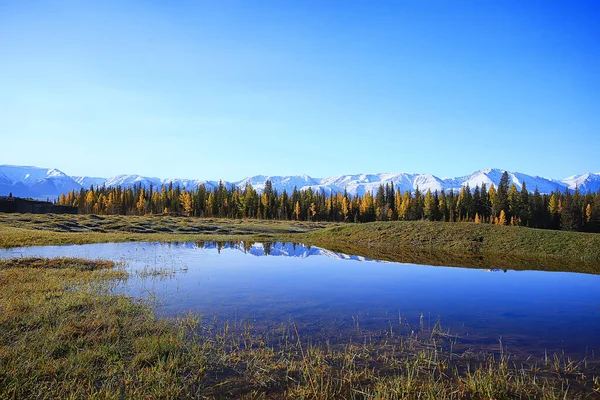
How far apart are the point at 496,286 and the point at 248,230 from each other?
54.3 meters

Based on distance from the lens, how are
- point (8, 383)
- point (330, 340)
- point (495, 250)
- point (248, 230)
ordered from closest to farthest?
point (8, 383)
point (330, 340)
point (495, 250)
point (248, 230)

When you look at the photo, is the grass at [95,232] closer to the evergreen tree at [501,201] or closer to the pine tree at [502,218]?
the pine tree at [502,218]

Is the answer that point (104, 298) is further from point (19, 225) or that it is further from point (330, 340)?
point (19, 225)

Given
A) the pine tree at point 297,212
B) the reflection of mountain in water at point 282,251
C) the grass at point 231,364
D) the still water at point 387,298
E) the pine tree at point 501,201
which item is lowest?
the reflection of mountain in water at point 282,251

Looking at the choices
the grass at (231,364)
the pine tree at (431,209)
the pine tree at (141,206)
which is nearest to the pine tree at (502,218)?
the pine tree at (431,209)

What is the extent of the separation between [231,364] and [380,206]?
466 ft

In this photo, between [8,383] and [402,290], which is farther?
[402,290]

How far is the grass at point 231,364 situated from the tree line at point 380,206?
11781cm

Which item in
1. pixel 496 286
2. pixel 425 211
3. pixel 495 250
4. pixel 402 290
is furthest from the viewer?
pixel 425 211

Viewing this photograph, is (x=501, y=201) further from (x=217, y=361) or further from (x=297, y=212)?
(x=217, y=361)

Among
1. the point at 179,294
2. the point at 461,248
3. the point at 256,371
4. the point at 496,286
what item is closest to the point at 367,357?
the point at 256,371

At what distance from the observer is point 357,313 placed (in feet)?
46.8

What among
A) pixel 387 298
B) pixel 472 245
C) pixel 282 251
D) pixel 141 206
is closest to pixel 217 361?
pixel 387 298

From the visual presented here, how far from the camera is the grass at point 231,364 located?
745cm
